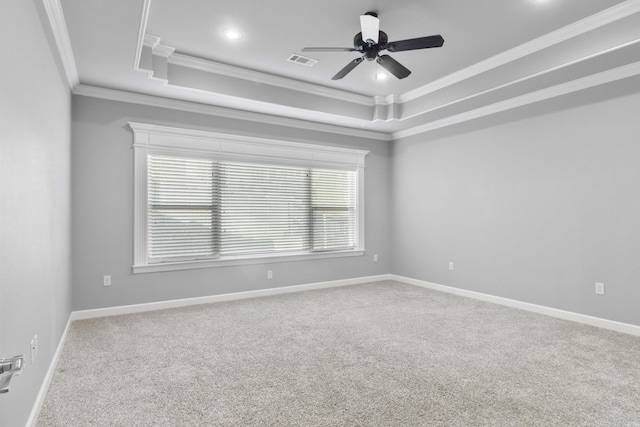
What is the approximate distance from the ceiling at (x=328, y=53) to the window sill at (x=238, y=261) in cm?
193

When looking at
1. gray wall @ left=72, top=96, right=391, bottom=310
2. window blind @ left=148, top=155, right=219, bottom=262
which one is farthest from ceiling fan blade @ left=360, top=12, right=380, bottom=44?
window blind @ left=148, top=155, right=219, bottom=262

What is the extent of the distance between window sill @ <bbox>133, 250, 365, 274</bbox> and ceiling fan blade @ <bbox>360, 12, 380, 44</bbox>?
10.5ft

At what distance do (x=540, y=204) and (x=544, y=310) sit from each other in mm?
1226

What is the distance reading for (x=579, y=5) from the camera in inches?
115

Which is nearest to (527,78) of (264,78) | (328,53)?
(328,53)

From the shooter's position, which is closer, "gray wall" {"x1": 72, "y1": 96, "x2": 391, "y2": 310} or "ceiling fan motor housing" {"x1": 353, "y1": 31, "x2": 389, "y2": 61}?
"ceiling fan motor housing" {"x1": 353, "y1": 31, "x2": 389, "y2": 61}

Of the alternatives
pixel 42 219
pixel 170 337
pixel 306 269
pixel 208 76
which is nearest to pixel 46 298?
pixel 42 219

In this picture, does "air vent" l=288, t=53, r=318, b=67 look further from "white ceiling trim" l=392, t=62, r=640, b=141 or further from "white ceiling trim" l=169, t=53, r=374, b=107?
"white ceiling trim" l=392, t=62, r=640, b=141

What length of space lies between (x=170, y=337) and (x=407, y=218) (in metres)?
4.04

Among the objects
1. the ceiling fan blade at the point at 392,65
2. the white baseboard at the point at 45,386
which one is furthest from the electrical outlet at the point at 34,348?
the ceiling fan blade at the point at 392,65

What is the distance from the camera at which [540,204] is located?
4309 mm

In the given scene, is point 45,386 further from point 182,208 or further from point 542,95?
point 542,95

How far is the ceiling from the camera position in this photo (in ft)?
9.68

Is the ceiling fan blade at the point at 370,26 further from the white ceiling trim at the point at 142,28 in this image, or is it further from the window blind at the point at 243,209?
the window blind at the point at 243,209
